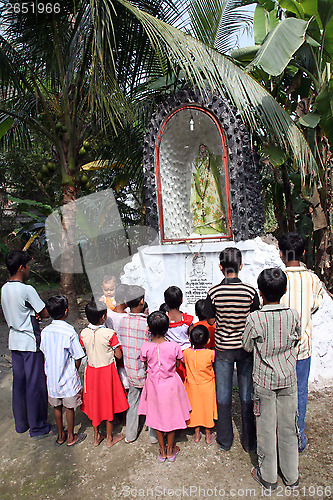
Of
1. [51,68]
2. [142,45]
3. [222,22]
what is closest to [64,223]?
[51,68]

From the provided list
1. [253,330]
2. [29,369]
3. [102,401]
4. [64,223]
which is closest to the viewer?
[253,330]

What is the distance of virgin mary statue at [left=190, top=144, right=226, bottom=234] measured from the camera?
4953mm

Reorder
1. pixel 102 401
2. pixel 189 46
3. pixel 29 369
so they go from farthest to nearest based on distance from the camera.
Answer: pixel 189 46 < pixel 29 369 < pixel 102 401

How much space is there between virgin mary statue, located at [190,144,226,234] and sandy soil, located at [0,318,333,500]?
2.65 meters

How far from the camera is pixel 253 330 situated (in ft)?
7.52

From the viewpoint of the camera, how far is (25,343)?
10.2ft

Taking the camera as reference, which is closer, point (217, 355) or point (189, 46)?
point (217, 355)

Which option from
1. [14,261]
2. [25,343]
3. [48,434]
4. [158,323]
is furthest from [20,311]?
[158,323]

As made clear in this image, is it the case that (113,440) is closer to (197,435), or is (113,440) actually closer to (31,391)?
(197,435)

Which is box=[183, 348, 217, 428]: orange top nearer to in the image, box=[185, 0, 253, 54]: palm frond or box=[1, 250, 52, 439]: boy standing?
box=[1, 250, 52, 439]: boy standing

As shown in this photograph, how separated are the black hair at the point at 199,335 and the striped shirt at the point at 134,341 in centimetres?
40

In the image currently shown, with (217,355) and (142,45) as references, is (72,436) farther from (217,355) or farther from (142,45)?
(142,45)

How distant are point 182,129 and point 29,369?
12.2ft

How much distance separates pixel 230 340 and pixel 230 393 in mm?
454
